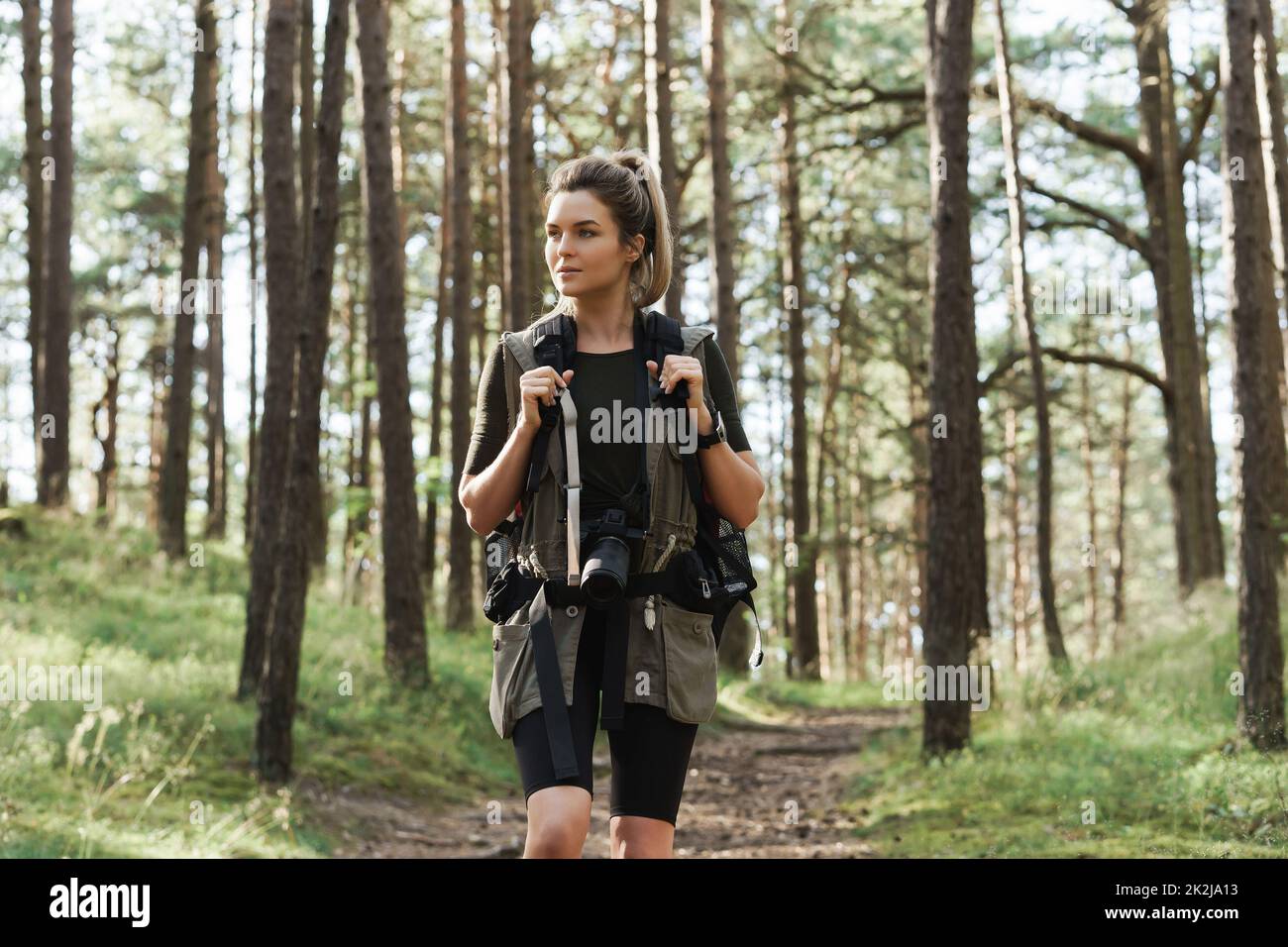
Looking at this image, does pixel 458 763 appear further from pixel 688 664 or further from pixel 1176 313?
pixel 1176 313

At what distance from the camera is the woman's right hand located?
10.6 feet

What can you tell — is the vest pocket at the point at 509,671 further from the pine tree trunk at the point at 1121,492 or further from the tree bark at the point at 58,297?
the pine tree trunk at the point at 1121,492

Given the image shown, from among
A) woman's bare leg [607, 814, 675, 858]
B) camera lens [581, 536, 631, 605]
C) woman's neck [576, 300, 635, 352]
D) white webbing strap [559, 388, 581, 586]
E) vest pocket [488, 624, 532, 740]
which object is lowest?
woman's bare leg [607, 814, 675, 858]

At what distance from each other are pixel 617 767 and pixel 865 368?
123 feet

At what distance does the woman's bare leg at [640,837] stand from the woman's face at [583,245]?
1392 mm

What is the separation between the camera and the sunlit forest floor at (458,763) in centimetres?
805

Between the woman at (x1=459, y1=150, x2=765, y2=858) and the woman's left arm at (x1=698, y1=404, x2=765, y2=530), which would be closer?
the woman at (x1=459, y1=150, x2=765, y2=858)

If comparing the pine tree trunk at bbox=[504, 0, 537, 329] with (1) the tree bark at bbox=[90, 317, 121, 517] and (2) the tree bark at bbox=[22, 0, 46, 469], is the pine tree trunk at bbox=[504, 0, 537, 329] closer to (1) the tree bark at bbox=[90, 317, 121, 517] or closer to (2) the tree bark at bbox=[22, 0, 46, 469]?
(2) the tree bark at bbox=[22, 0, 46, 469]

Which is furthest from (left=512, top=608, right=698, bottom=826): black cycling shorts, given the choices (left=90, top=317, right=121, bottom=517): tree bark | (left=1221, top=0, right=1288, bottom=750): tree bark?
(left=90, top=317, right=121, bottom=517): tree bark

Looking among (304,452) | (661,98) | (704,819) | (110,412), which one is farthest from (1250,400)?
(110,412)

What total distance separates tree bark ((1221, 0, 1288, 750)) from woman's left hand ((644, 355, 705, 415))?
304 inches
